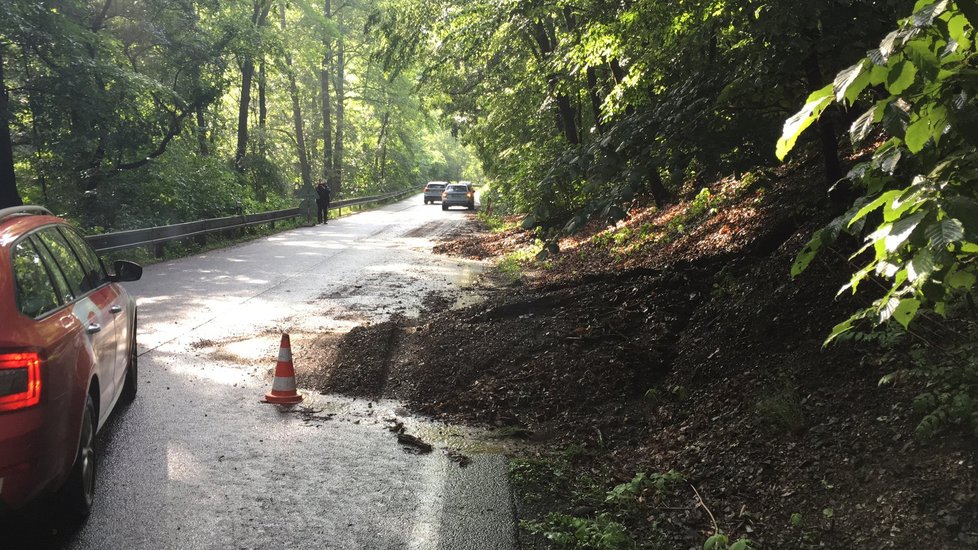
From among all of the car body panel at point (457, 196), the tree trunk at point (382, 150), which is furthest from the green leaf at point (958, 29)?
the tree trunk at point (382, 150)

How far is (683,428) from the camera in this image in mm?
5453

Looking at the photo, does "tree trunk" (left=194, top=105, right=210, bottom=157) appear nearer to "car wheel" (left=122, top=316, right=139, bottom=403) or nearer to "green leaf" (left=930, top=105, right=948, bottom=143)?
"car wheel" (left=122, top=316, right=139, bottom=403)

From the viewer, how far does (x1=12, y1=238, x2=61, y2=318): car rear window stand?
13.3 ft

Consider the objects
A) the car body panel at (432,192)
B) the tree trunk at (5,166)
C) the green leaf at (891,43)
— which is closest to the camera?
the green leaf at (891,43)

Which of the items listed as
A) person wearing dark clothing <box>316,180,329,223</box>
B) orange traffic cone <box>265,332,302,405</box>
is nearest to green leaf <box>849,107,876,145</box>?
orange traffic cone <box>265,332,302,405</box>

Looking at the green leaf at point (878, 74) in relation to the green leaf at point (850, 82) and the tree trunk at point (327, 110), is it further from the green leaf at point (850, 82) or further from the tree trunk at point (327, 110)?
the tree trunk at point (327, 110)

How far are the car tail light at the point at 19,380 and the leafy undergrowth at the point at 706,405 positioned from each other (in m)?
2.66

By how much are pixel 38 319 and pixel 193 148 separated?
25296mm

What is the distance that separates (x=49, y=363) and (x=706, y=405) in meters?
4.24

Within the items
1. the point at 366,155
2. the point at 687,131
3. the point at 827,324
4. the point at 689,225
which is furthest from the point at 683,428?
the point at 366,155

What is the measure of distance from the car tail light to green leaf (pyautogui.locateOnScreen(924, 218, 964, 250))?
12.8 feet

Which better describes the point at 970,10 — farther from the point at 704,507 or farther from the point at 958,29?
the point at 704,507

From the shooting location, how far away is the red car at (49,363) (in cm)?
368

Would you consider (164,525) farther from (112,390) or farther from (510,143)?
(510,143)
